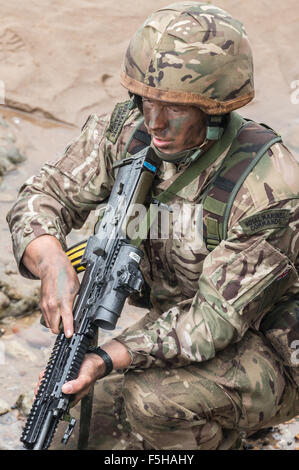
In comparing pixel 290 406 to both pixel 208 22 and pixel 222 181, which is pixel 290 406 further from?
pixel 208 22

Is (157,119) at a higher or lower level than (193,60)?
lower

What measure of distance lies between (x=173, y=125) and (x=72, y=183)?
0.64m

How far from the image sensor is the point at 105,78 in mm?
6965

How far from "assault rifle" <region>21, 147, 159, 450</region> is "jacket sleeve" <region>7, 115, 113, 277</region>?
22cm

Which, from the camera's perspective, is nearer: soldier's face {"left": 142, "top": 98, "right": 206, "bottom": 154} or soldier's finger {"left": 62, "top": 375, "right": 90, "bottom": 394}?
soldier's finger {"left": 62, "top": 375, "right": 90, "bottom": 394}

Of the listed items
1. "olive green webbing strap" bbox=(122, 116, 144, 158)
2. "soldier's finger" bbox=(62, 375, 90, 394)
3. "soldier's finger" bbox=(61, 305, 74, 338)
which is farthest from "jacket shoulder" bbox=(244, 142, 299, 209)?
"soldier's finger" bbox=(62, 375, 90, 394)

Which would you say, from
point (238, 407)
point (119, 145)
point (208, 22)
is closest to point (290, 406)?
point (238, 407)

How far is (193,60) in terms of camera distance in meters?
3.20

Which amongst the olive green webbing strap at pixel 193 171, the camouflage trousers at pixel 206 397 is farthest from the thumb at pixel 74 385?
the olive green webbing strap at pixel 193 171

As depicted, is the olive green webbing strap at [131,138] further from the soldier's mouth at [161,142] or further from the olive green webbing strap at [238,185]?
the olive green webbing strap at [238,185]

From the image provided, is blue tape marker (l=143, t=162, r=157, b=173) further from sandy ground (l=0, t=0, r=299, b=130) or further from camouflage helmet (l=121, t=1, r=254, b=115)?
sandy ground (l=0, t=0, r=299, b=130)

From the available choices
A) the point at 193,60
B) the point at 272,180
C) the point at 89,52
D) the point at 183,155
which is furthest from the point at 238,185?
the point at 89,52

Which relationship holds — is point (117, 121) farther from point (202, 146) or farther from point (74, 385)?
point (74, 385)

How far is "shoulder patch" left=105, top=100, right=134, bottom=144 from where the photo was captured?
3.66m
